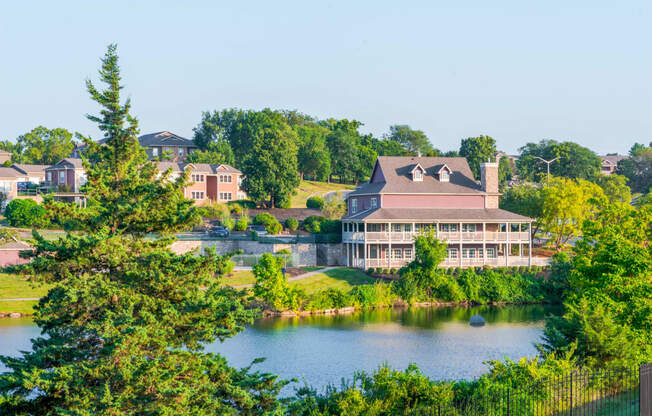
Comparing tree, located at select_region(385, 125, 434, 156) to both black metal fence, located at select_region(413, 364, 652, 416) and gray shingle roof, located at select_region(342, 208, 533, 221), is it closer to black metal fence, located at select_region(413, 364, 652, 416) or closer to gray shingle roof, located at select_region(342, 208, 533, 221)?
gray shingle roof, located at select_region(342, 208, 533, 221)

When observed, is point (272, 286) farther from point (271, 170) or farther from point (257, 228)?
point (271, 170)

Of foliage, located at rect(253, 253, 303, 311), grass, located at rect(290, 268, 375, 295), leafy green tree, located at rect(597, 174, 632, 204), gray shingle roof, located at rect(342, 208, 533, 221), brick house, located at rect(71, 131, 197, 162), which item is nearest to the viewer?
foliage, located at rect(253, 253, 303, 311)

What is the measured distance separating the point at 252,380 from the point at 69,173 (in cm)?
7620

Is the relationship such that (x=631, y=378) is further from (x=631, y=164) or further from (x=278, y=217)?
(x=631, y=164)

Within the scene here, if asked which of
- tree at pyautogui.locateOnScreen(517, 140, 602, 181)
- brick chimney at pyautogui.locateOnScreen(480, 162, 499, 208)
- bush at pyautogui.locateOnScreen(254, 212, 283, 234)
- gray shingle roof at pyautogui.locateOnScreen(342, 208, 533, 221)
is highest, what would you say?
tree at pyautogui.locateOnScreen(517, 140, 602, 181)

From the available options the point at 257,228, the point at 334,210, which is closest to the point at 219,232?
the point at 257,228

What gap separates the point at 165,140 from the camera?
4663 inches

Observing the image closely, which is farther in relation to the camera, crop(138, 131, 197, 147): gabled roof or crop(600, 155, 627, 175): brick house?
crop(600, 155, 627, 175): brick house

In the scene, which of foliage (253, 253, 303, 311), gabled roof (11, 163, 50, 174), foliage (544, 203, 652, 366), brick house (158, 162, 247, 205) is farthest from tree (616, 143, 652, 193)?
foliage (544, 203, 652, 366)

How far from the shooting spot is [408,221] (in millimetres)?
58938

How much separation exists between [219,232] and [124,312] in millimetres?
52253

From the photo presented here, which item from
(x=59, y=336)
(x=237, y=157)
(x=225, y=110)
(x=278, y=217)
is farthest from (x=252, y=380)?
(x=225, y=110)

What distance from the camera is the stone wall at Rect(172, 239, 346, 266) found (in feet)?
Result: 199

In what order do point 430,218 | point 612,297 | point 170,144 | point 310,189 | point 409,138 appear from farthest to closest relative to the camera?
point 409,138 → point 170,144 → point 310,189 → point 430,218 → point 612,297
